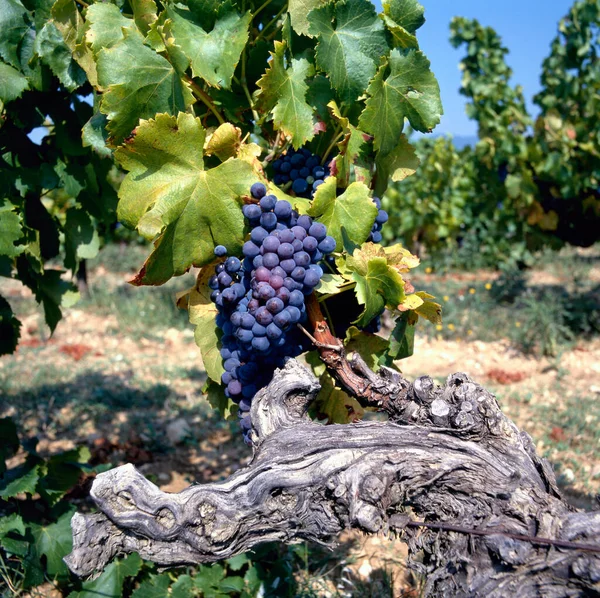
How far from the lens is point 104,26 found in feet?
5.84

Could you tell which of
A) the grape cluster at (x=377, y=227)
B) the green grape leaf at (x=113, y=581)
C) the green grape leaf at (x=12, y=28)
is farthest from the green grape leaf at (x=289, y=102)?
the green grape leaf at (x=113, y=581)

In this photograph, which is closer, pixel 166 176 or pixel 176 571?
pixel 166 176

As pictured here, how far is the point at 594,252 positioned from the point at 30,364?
9.11 m

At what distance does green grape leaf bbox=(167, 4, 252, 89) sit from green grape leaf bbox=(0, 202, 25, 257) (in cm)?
93

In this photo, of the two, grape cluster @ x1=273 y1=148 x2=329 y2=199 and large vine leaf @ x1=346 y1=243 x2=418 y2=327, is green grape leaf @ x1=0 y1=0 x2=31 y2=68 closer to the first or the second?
grape cluster @ x1=273 y1=148 x2=329 y2=199

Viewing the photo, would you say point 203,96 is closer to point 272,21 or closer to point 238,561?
point 272,21

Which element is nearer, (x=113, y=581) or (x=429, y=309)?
(x=429, y=309)

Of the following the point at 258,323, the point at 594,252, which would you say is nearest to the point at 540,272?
the point at 594,252

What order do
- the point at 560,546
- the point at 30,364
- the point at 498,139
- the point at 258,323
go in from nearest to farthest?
1. the point at 560,546
2. the point at 258,323
3. the point at 30,364
4. the point at 498,139

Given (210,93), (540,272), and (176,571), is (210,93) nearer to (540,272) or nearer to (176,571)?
(176,571)

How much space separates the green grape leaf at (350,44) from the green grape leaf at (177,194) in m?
0.36

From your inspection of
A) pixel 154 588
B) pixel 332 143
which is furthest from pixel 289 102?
pixel 154 588

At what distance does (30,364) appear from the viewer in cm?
618

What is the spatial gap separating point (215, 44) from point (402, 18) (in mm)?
521
